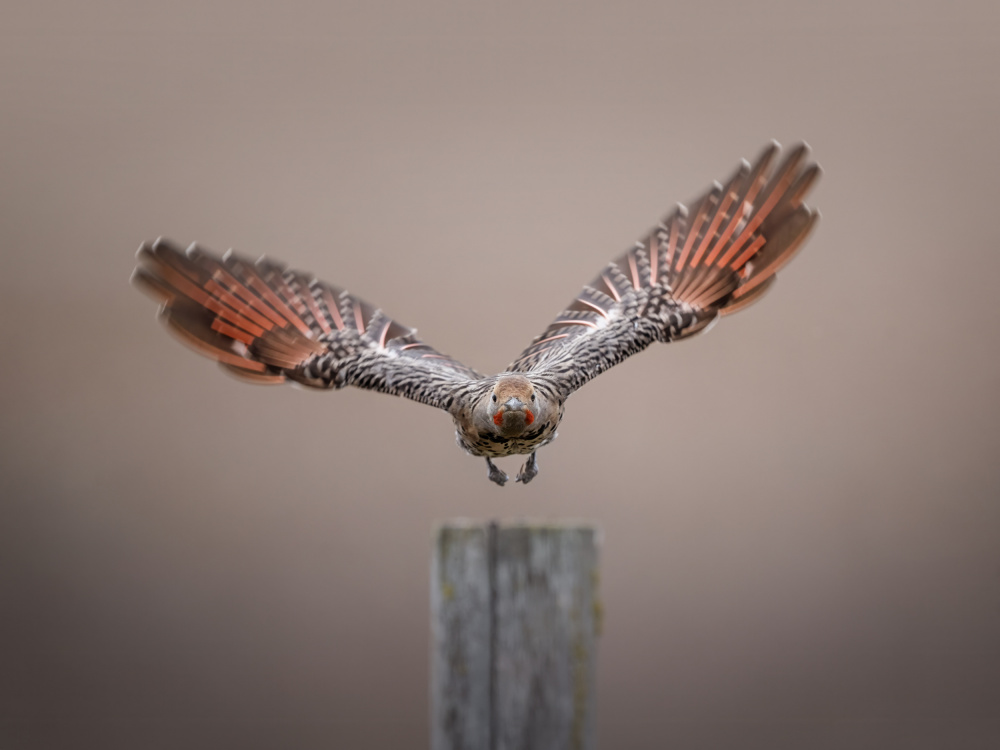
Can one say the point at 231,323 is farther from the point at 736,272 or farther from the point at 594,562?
the point at 736,272

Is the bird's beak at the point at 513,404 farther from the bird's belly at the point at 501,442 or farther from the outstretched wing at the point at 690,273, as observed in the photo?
the outstretched wing at the point at 690,273

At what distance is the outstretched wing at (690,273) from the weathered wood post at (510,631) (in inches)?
26.0

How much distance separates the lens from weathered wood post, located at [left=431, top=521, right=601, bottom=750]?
8.16 ft

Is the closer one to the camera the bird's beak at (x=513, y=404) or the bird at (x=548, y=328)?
the bird's beak at (x=513, y=404)

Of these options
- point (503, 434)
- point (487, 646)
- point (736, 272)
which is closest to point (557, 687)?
point (487, 646)

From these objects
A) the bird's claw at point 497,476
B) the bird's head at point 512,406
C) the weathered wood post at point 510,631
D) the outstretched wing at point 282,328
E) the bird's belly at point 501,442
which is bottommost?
the weathered wood post at point 510,631

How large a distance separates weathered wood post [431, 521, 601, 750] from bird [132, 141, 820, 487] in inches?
15.4

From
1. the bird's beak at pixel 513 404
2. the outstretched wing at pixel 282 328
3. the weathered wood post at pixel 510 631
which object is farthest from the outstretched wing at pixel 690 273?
the weathered wood post at pixel 510 631

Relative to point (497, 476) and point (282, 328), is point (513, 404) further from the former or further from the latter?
point (282, 328)

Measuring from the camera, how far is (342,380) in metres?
3.30

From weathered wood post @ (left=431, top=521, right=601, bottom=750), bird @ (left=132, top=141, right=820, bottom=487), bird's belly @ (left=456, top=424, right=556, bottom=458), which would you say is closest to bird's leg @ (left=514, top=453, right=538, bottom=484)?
bird @ (left=132, top=141, right=820, bottom=487)

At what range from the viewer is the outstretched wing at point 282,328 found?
312 cm

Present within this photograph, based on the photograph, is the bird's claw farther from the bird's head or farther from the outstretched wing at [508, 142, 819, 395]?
the bird's head

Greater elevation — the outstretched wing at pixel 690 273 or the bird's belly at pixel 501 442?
the outstretched wing at pixel 690 273
